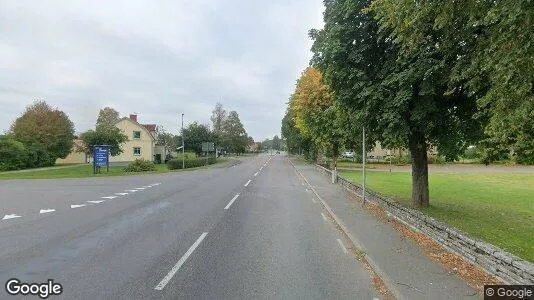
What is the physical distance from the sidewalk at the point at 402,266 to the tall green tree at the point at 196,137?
67.2 meters

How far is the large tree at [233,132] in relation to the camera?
381 feet

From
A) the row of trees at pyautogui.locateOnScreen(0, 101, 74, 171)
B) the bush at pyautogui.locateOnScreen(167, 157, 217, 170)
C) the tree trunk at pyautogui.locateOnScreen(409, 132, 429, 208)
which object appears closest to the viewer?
the tree trunk at pyautogui.locateOnScreen(409, 132, 429, 208)

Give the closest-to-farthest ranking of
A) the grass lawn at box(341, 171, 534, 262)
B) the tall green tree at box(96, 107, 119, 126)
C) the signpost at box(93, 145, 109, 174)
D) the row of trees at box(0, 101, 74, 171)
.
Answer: the grass lawn at box(341, 171, 534, 262) < the signpost at box(93, 145, 109, 174) < the row of trees at box(0, 101, 74, 171) < the tall green tree at box(96, 107, 119, 126)

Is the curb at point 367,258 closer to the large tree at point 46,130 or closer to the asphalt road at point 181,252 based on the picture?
the asphalt road at point 181,252

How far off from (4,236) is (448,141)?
12.0 meters

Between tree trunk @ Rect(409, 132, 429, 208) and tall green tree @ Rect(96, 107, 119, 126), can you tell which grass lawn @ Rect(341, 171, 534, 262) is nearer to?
tree trunk @ Rect(409, 132, 429, 208)

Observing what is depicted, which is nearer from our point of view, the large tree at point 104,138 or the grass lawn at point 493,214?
the grass lawn at point 493,214

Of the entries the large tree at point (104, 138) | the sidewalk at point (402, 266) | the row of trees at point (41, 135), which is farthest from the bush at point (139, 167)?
the sidewalk at point (402, 266)

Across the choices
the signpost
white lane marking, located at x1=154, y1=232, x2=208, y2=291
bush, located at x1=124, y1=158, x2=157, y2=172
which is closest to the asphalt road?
white lane marking, located at x1=154, y1=232, x2=208, y2=291

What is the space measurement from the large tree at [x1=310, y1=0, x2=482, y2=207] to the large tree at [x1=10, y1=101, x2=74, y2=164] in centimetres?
5748

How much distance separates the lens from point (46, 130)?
6450cm

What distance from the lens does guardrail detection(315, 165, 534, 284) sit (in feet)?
19.5

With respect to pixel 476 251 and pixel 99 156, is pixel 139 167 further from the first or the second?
pixel 476 251

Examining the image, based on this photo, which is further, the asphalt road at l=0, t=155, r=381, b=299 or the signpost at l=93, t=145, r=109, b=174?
the signpost at l=93, t=145, r=109, b=174
